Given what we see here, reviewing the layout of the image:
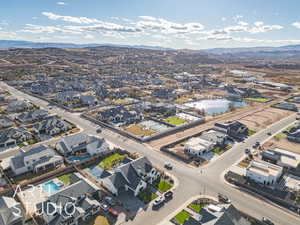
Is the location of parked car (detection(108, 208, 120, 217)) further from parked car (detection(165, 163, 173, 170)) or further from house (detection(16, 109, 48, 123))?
house (detection(16, 109, 48, 123))

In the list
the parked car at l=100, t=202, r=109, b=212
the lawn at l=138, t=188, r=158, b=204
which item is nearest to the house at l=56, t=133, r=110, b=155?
the parked car at l=100, t=202, r=109, b=212

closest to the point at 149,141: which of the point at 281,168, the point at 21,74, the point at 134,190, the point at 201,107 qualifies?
the point at 134,190

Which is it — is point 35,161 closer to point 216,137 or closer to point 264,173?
point 216,137

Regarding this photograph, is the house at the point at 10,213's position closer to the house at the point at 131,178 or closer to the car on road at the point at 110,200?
the car on road at the point at 110,200

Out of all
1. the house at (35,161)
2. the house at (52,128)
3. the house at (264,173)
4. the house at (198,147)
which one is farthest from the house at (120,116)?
the house at (264,173)

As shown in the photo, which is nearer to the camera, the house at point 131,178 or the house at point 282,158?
the house at point 131,178

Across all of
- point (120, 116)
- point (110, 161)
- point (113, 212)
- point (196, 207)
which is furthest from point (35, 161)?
point (120, 116)
